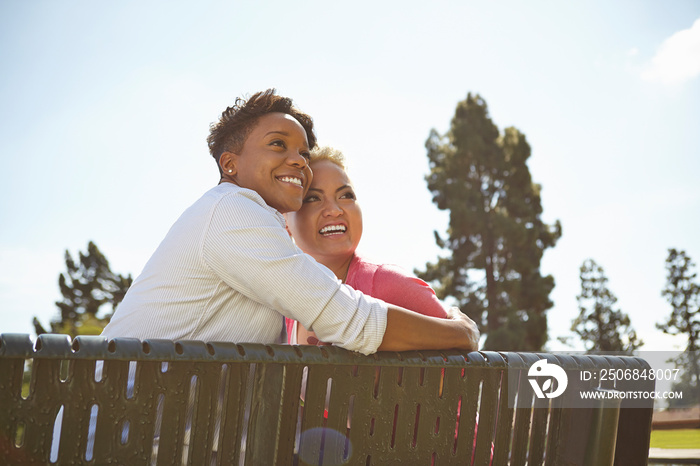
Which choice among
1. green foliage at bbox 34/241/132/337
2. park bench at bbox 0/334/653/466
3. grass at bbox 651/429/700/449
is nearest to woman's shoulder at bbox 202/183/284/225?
park bench at bbox 0/334/653/466

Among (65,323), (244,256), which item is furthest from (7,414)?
(65,323)

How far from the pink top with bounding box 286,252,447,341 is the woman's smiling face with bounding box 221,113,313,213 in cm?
38

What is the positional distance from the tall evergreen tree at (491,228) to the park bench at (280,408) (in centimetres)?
1938

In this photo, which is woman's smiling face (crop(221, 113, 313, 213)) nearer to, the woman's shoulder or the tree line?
the woman's shoulder

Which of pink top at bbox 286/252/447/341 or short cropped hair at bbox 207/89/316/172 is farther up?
short cropped hair at bbox 207/89/316/172

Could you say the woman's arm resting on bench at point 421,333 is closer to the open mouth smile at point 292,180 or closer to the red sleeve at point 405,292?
the red sleeve at point 405,292

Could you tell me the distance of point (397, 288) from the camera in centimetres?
206

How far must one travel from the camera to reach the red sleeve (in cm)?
196

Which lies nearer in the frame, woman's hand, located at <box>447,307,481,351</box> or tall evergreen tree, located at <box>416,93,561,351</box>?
woman's hand, located at <box>447,307,481,351</box>

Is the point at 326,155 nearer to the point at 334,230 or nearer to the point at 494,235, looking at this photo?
the point at 334,230

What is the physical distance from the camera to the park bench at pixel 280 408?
118 cm

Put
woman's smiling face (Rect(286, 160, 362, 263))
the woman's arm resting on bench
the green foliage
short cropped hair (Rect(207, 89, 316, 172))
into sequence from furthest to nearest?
the green foliage
woman's smiling face (Rect(286, 160, 362, 263))
short cropped hair (Rect(207, 89, 316, 172))
the woman's arm resting on bench

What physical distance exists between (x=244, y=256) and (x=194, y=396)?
39 cm

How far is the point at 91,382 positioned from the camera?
3.97ft
